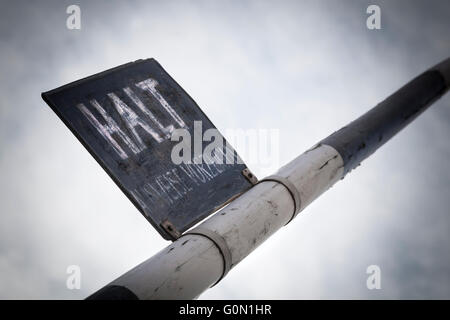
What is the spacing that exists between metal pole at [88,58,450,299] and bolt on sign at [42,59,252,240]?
48cm

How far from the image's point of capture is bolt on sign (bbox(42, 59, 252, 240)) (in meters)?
3.46

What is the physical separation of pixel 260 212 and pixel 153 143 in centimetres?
137

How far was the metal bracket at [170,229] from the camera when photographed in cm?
332

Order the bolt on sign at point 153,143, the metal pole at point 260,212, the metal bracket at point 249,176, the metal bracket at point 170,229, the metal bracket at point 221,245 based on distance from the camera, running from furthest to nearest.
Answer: the metal bracket at point 249,176
the bolt on sign at point 153,143
the metal bracket at point 170,229
the metal bracket at point 221,245
the metal pole at point 260,212

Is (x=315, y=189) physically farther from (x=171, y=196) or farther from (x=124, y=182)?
(x=124, y=182)

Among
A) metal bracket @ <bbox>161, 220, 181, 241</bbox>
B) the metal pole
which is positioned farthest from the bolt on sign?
the metal pole

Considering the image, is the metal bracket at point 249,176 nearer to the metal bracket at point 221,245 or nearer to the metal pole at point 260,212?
the metal pole at point 260,212

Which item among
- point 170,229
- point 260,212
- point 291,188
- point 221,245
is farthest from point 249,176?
point 221,245

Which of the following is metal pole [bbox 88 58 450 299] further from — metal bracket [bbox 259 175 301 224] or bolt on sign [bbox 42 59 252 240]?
bolt on sign [bbox 42 59 252 240]

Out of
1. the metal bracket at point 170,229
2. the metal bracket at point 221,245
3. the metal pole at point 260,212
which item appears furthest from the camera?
the metal bracket at point 170,229

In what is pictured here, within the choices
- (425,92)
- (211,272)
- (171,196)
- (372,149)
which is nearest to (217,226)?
(211,272)

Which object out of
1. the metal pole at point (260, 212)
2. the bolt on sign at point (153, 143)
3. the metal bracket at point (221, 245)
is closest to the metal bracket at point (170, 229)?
the bolt on sign at point (153, 143)
